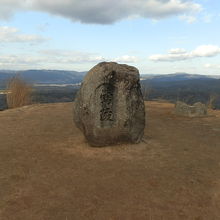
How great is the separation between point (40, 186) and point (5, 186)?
0.68 metres

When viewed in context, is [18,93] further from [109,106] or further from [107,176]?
[107,176]

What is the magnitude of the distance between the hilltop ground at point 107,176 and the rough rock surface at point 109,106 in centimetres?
37

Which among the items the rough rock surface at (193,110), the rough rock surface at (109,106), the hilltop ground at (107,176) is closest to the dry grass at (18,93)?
the hilltop ground at (107,176)

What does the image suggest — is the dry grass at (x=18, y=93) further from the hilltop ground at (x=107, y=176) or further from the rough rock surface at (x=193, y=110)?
the rough rock surface at (x=193, y=110)

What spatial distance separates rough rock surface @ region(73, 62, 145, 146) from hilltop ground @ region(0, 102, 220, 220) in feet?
1.20

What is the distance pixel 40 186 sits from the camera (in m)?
6.16

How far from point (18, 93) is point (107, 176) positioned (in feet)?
40.2

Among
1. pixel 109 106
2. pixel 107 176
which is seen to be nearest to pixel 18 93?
pixel 109 106

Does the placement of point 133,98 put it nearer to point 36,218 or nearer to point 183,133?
point 183,133

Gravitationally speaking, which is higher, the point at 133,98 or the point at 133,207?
the point at 133,98

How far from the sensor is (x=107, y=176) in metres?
6.75

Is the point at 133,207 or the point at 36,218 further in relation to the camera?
the point at 133,207

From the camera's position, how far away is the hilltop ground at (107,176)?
5332 mm

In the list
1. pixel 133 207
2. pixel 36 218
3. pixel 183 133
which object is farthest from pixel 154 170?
pixel 183 133
